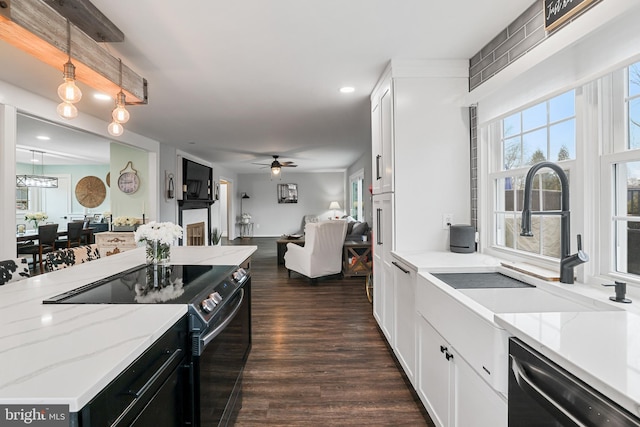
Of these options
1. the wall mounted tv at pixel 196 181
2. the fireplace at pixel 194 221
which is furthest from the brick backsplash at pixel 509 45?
the wall mounted tv at pixel 196 181

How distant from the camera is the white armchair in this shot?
4.75 meters

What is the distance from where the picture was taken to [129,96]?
2.28 metres

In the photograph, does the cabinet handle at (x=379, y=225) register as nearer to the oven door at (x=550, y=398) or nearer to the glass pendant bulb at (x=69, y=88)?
the oven door at (x=550, y=398)

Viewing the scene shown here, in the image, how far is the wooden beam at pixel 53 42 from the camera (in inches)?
53.1

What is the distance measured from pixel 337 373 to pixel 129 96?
8.18ft

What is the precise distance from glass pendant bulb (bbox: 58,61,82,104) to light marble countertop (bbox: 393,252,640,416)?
2.01 metres

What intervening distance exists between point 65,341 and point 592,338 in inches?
55.6

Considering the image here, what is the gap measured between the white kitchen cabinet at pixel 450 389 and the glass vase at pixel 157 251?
1.55 m

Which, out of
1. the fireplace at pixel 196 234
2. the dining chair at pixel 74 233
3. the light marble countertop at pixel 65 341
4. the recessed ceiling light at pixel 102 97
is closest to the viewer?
the light marble countertop at pixel 65 341

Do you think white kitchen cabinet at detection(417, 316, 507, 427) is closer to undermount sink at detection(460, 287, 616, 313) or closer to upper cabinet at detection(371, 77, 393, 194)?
undermount sink at detection(460, 287, 616, 313)

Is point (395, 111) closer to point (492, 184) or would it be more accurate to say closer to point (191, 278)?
point (492, 184)

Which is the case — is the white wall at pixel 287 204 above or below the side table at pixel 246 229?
above

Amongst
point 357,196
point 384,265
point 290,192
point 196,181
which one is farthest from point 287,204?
point 384,265

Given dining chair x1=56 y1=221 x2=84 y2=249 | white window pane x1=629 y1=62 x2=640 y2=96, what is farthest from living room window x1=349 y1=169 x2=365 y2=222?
white window pane x1=629 y1=62 x2=640 y2=96
